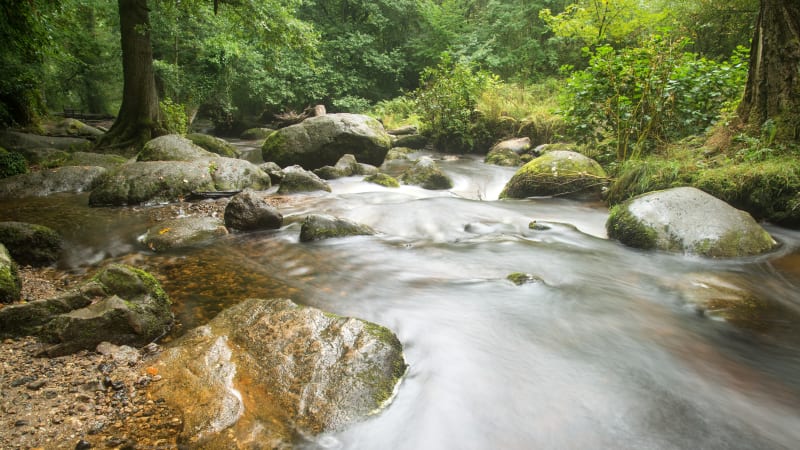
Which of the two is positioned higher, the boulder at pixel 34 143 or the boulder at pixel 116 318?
the boulder at pixel 34 143

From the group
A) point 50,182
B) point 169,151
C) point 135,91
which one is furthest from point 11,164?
point 135,91

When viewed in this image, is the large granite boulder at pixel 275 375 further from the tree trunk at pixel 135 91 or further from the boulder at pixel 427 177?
the tree trunk at pixel 135 91

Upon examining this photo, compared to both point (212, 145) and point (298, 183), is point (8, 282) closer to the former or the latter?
point (298, 183)

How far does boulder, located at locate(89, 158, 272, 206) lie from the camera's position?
7.09 meters

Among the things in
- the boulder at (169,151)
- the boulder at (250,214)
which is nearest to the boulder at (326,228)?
the boulder at (250,214)

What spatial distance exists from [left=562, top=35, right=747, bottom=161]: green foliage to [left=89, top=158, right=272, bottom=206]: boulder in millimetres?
6759

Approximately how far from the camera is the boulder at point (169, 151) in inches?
350

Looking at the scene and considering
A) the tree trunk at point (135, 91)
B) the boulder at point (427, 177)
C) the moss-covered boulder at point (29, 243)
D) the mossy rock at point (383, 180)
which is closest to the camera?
the moss-covered boulder at point (29, 243)

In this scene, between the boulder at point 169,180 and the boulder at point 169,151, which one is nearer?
the boulder at point 169,180

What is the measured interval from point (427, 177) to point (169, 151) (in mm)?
5697

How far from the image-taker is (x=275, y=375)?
2.44m

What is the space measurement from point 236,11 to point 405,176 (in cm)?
581

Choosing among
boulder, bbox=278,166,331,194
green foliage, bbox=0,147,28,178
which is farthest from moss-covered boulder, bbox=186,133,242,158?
boulder, bbox=278,166,331,194

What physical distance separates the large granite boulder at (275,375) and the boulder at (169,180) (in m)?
5.35
